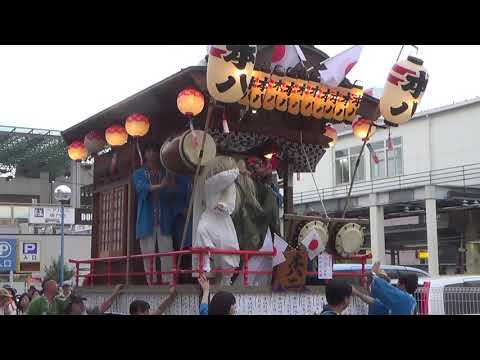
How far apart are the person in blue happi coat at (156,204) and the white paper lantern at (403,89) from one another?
128 inches

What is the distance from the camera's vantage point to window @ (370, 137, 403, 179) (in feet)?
102

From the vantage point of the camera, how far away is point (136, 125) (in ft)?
31.4

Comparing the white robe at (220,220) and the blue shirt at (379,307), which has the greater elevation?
the white robe at (220,220)

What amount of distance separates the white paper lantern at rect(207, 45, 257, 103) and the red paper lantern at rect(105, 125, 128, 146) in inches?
122

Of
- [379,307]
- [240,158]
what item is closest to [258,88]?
[240,158]

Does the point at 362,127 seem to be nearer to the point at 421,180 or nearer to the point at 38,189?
the point at 421,180

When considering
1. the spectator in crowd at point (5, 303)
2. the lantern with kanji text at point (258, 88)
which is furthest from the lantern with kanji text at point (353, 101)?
the spectator in crowd at point (5, 303)

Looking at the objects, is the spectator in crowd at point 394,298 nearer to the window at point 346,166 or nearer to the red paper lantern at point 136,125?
the red paper lantern at point 136,125

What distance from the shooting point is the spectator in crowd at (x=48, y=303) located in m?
7.72

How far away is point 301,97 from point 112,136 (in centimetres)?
327
